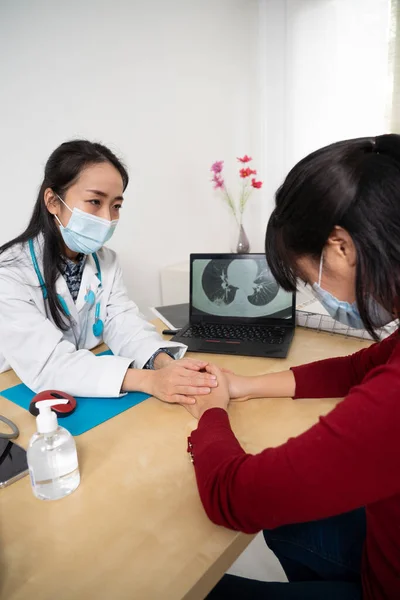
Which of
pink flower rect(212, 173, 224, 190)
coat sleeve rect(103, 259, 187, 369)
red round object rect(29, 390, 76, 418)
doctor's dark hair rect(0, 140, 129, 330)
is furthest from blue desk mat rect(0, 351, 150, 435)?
pink flower rect(212, 173, 224, 190)

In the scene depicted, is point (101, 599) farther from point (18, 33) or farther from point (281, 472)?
point (18, 33)

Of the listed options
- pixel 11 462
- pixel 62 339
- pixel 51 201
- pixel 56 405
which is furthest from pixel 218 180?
pixel 11 462

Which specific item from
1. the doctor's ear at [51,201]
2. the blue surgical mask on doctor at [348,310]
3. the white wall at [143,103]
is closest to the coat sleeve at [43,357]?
the doctor's ear at [51,201]

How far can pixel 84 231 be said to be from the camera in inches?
44.5

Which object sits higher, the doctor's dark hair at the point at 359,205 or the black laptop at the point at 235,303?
the doctor's dark hair at the point at 359,205

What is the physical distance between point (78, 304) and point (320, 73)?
1.99 m

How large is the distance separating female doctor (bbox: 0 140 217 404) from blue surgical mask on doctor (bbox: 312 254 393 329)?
289 millimetres

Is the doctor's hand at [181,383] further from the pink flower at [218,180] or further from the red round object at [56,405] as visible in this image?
the pink flower at [218,180]

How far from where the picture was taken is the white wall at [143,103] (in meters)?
1.55

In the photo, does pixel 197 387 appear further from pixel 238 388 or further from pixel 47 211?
pixel 47 211

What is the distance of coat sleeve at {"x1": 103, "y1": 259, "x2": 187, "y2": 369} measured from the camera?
109cm

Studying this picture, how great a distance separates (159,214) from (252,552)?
5.00ft

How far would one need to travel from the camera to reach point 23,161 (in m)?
1.58

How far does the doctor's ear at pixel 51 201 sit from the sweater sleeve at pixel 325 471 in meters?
0.87
